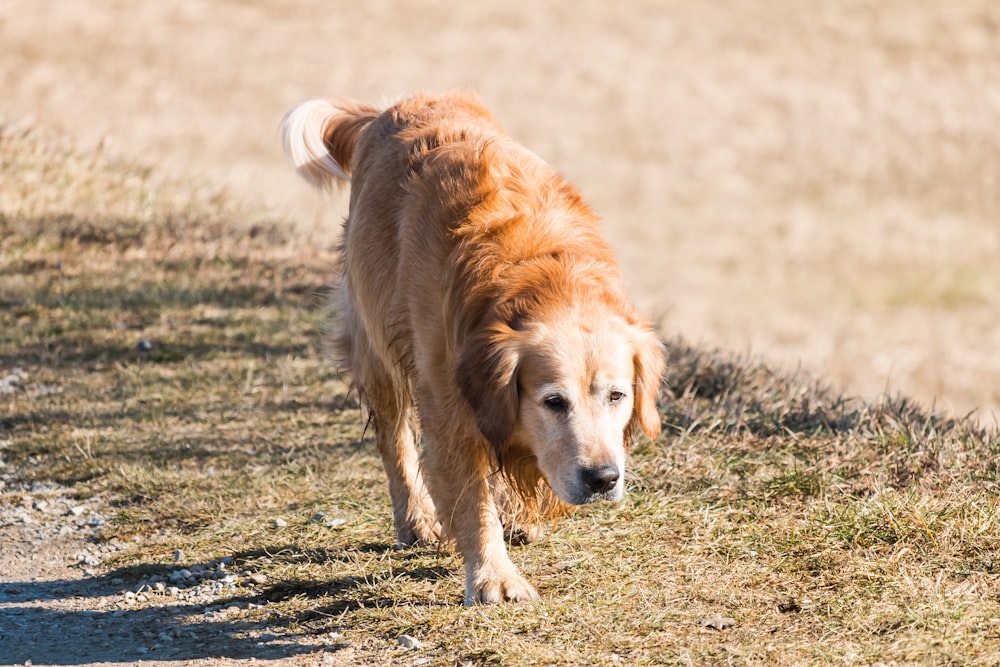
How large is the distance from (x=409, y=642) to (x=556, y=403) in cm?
98

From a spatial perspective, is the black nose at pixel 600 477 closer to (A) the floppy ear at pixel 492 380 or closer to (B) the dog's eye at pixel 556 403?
(B) the dog's eye at pixel 556 403

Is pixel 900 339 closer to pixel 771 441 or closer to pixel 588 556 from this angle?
pixel 771 441

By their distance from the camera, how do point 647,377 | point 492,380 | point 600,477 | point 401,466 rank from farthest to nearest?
point 401,466, point 647,377, point 492,380, point 600,477

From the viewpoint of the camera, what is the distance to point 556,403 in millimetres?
4242

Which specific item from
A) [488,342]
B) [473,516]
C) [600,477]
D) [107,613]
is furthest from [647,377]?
[107,613]

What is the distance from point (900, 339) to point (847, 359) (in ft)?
5.92

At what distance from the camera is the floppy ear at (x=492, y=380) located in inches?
165

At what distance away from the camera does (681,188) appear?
20922 millimetres

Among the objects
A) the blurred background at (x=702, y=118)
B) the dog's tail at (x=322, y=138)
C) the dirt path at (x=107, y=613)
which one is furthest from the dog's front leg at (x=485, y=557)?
the blurred background at (x=702, y=118)

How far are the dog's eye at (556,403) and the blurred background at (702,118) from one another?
8.74 metres

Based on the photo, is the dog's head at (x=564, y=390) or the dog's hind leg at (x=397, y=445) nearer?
the dog's head at (x=564, y=390)

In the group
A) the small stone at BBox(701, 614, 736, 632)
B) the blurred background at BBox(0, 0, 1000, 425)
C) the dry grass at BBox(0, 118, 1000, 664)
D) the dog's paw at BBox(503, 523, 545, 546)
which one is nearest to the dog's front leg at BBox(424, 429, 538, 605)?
the dry grass at BBox(0, 118, 1000, 664)

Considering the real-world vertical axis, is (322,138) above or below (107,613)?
above

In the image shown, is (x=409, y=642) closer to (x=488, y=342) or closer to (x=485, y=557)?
(x=485, y=557)
